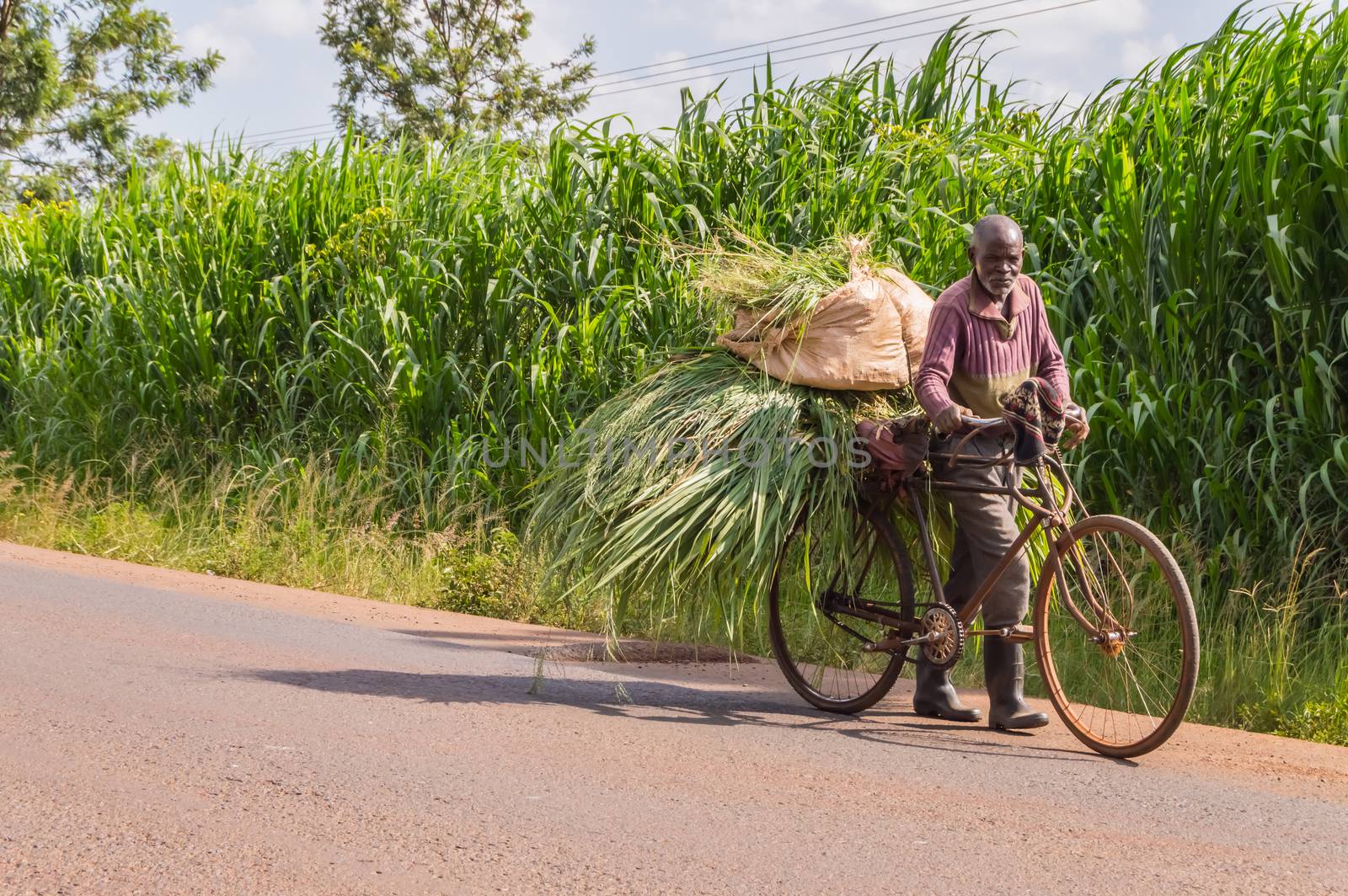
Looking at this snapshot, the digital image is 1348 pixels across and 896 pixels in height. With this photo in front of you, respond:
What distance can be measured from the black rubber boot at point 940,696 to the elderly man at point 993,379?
6.3 inches

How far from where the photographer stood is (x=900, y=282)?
5.66m

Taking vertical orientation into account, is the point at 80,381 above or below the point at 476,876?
above

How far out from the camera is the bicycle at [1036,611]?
472cm

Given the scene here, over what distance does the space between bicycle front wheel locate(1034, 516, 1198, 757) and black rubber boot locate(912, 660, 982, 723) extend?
393 mm

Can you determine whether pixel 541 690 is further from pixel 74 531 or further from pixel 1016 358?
pixel 74 531

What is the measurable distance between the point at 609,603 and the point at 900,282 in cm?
179

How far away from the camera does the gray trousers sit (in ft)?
16.3

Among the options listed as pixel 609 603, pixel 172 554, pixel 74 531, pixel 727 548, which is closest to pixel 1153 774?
pixel 727 548

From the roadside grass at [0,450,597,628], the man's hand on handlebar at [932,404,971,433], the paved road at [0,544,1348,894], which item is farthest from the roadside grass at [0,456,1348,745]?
the man's hand on handlebar at [932,404,971,433]

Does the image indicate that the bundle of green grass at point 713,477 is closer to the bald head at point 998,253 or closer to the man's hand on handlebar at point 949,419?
the man's hand on handlebar at point 949,419

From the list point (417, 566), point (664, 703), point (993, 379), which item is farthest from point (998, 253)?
point (417, 566)

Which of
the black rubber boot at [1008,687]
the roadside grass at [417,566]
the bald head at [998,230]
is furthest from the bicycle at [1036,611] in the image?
the bald head at [998,230]

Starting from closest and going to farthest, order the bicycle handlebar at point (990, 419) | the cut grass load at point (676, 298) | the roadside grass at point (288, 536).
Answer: the bicycle handlebar at point (990, 419), the cut grass load at point (676, 298), the roadside grass at point (288, 536)

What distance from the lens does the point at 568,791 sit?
4.04 metres
